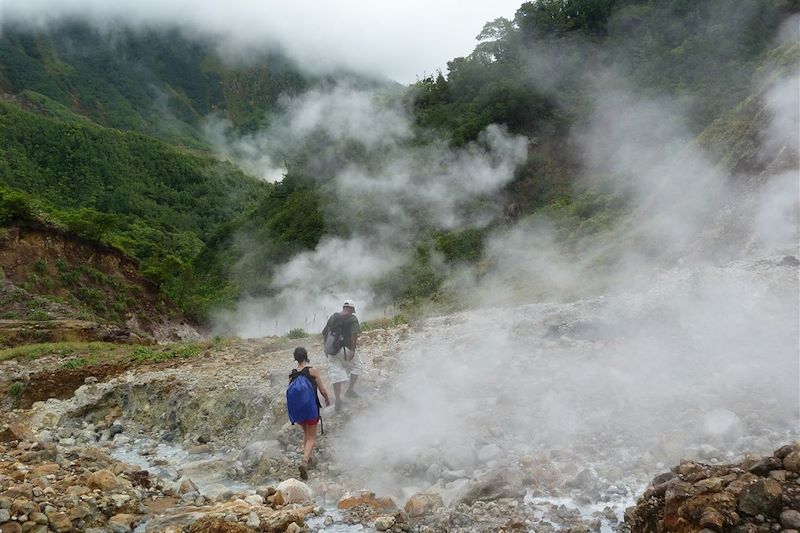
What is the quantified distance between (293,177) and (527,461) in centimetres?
3001

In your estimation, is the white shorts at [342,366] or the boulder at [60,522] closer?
the boulder at [60,522]

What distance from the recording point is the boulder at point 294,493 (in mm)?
4262

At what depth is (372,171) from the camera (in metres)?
25.3

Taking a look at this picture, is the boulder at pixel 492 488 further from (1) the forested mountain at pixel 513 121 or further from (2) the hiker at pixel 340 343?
(1) the forested mountain at pixel 513 121

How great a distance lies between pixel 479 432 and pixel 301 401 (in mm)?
1667

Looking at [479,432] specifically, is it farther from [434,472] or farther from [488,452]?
[434,472]

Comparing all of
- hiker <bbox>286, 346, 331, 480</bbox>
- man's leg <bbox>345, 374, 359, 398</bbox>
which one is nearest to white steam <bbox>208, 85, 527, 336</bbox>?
man's leg <bbox>345, 374, 359, 398</bbox>

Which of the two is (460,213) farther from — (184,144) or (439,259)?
(184,144)

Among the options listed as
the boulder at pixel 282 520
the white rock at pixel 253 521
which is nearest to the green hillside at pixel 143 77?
the boulder at pixel 282 520

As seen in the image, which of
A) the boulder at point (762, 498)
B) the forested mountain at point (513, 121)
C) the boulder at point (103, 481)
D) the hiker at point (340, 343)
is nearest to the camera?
the boulder at point (762, 498)

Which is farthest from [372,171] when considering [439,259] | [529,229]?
[529,229]

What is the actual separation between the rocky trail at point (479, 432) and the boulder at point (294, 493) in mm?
33

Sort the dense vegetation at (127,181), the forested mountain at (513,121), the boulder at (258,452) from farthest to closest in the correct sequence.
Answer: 1. the dense vegetation at (127,181)
2. the forested mountain at (513,121)
3. the boulder at (258,452)

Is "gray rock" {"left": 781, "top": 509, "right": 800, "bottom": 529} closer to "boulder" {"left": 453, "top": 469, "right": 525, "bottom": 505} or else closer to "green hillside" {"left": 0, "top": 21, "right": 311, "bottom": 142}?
"boulder" {"left": 453, "top": 469, "right": 525, "bottom": 505}
